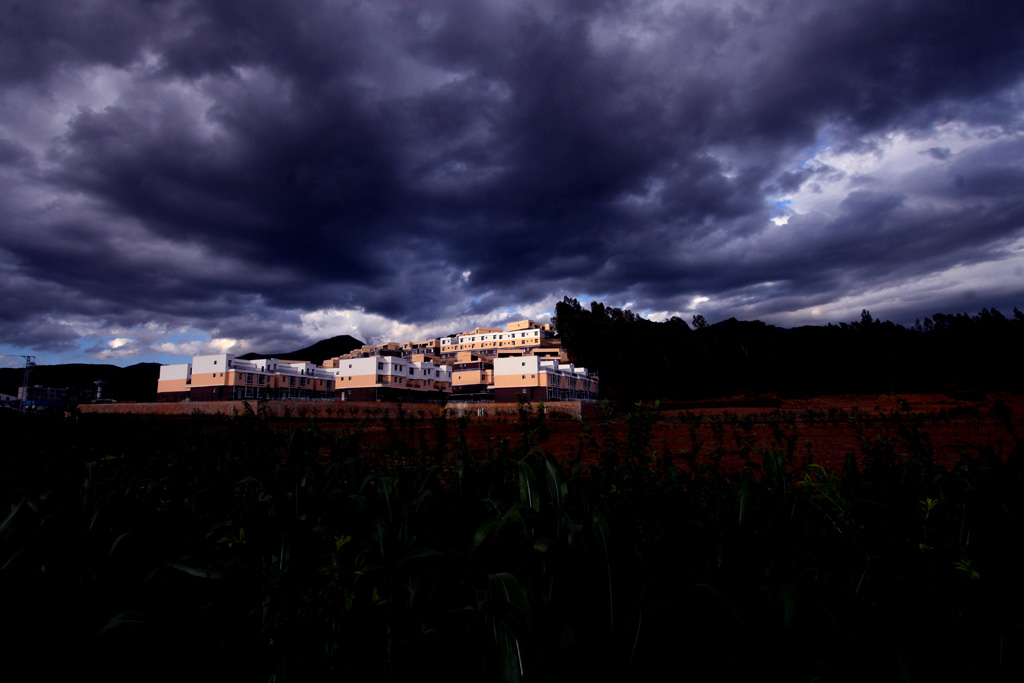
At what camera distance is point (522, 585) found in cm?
173

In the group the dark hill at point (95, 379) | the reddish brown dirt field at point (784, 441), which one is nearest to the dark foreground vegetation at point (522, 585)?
the reddish brown dirt field at point (784, 441)

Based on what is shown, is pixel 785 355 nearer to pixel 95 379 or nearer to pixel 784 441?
pixel 784 441

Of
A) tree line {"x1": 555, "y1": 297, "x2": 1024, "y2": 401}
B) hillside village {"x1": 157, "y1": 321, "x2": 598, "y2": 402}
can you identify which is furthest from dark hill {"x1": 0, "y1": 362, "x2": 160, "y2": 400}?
tree line {"x1": 555, "y1": 297, "x2": 1024, "y2": 401}

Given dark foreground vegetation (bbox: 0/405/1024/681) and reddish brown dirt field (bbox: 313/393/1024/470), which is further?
reddish brown dirt field (bbox: 313/393/1024/470)

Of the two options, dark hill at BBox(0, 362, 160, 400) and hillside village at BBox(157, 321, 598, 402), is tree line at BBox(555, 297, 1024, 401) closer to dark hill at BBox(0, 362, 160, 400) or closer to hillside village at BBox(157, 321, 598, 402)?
hillside village at BBox(157, 321, 598, 402)

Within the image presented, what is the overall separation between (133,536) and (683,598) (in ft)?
6.95

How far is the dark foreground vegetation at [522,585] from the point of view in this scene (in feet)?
4.61

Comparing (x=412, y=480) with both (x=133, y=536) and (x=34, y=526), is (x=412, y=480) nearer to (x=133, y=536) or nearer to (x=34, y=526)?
(x=133, y=536)

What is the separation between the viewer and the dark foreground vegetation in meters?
1.41

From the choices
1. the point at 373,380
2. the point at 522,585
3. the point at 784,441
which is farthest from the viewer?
the point at 373,380

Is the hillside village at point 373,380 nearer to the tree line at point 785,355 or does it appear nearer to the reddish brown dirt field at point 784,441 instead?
the tree line at point 785,355

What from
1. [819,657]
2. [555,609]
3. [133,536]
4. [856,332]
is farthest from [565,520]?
[856,332]

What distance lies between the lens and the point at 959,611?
5.64 feet

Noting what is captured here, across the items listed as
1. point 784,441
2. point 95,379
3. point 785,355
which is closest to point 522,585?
point 784,441
